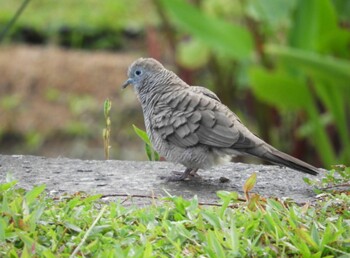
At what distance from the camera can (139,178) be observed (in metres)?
5.92

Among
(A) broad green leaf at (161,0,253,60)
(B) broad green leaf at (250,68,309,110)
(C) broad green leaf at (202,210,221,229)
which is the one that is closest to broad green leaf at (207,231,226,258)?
(C) broad green leaf at (202,210,221,229)

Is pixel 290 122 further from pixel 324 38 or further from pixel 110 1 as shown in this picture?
pixel 110 1

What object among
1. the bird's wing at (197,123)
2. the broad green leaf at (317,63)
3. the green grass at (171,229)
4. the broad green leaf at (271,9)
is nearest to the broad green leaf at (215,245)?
the green grass at (171,229)

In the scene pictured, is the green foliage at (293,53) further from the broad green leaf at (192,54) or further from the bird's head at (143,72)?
the bird's head at (143,72)

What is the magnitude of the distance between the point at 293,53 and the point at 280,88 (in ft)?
2.40

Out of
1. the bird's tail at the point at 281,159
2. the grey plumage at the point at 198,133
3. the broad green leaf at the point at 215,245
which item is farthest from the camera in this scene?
the grey plumage at the point at 198,133

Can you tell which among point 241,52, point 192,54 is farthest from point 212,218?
point 192,54

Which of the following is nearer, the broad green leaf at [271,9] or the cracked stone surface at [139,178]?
the cracked stone surface at [139,178]

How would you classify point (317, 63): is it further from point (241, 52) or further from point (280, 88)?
point (241, 52)

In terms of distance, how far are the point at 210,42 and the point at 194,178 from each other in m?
3.75

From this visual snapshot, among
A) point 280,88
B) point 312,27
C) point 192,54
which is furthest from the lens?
point 192,54

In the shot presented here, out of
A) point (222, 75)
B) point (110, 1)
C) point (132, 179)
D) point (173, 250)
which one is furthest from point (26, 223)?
point (110, 1)

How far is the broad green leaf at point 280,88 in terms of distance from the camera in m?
8.83

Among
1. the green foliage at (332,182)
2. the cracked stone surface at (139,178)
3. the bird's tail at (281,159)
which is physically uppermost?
the bird's tail at (281,159)
